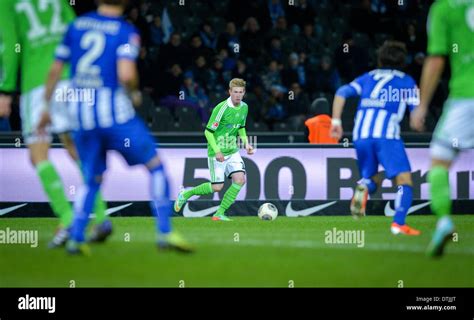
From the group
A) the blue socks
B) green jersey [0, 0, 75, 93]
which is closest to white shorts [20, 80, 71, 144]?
green jersey [0, 0, 75, 93]

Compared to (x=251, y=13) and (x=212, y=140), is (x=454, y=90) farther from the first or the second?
(x=251, y=13)

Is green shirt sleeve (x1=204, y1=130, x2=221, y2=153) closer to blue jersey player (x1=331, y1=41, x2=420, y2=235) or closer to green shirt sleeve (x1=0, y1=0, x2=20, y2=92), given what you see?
blue jersey player (x1=331, y1=41, x2=420, y2=235)

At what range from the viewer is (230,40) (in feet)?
37.3

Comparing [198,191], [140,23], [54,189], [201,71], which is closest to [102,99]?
[54,189]

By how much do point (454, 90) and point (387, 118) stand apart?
2.13m

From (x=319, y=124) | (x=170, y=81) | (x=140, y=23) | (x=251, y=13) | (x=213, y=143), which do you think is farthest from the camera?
(x=319, y=124)

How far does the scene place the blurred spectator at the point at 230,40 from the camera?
11273 mm

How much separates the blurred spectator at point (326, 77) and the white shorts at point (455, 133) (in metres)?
5.10

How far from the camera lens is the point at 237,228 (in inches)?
397

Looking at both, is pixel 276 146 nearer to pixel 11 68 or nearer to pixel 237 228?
pixel 237 228

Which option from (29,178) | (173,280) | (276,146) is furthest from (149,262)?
(276,146)

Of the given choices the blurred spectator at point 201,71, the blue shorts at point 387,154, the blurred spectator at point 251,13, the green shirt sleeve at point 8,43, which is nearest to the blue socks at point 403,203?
the blue shorts at point 387,154

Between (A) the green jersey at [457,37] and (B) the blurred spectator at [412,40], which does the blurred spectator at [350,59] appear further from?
(A) the green jersey at [457,37]
